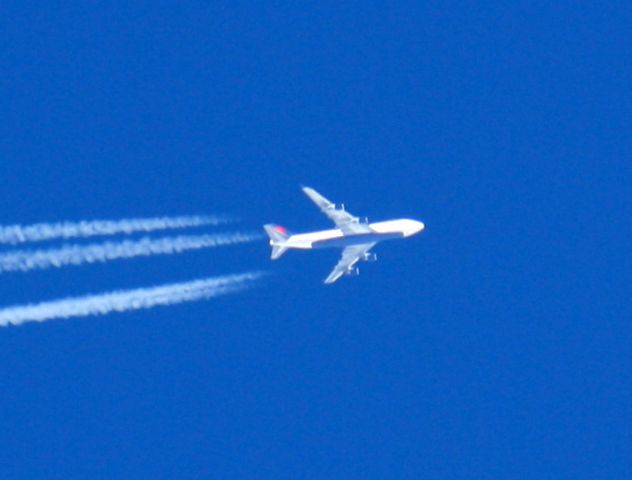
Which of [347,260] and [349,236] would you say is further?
[347,260]

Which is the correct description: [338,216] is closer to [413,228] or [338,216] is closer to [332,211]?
[332,211]

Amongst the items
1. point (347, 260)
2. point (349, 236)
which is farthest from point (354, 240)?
point (347, 260)

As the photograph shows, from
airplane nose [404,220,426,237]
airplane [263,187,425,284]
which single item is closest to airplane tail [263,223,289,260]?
→ airplane [263,187,425,284]

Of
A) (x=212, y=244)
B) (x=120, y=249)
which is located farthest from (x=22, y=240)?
(x=212, y=244)

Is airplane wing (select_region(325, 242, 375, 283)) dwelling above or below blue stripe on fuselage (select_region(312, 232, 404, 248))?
above

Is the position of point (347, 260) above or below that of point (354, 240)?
above

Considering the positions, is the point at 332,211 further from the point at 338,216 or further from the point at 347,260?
the point at 347,260

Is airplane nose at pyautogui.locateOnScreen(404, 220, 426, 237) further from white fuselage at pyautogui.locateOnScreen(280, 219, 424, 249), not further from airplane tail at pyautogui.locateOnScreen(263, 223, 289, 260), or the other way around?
airplane tail at pyautogui.locateOnScreen(263, 223, 289, 260)
